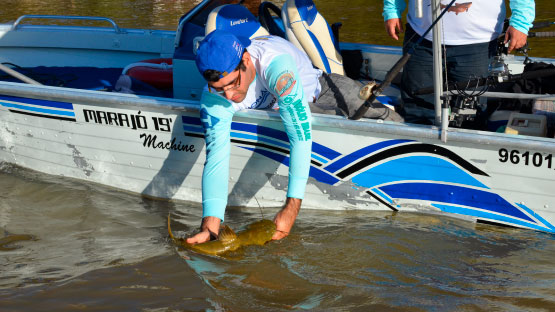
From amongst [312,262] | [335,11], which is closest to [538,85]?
[312,262]

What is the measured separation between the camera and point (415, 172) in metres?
3.79

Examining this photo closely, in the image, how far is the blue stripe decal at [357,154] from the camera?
147 inches

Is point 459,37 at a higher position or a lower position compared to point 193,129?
higher

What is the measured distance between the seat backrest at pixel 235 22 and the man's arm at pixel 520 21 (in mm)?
1755

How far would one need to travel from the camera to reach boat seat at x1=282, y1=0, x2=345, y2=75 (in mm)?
4559

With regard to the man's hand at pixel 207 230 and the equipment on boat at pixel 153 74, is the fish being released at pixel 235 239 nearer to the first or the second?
the man's hand at pixel 207 230

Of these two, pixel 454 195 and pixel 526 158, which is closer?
pixel 526 158

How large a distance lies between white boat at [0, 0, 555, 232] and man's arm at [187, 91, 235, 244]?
0.37 meters

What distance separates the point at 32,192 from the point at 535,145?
377cm

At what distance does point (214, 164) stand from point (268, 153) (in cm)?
68

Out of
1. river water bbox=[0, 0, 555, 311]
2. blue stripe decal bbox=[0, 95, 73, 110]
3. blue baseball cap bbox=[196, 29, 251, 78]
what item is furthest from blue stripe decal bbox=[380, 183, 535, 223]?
blue stripe decal bbox=[0, 95, 73, 110]

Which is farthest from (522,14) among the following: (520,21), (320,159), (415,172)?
(320,159)

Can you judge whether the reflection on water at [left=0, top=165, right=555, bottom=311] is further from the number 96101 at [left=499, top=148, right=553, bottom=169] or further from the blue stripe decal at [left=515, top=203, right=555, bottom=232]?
the number 96101 at [left=499, top=148, right=553, bottom=169]

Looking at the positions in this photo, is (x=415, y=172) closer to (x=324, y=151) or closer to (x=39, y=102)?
(x=324, y=151)
